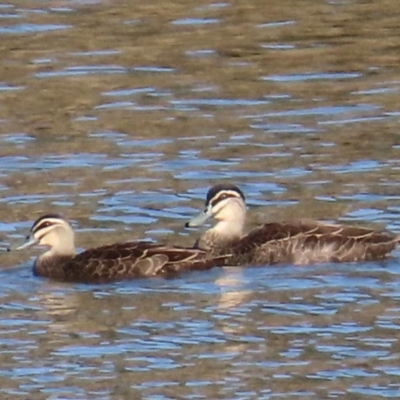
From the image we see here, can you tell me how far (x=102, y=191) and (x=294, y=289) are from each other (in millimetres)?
3586

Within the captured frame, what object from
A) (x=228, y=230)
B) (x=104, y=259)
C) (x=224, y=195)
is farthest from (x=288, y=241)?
(x=104, y=259)

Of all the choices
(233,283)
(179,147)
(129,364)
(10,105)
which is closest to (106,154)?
(179,147)

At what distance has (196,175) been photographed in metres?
18.5

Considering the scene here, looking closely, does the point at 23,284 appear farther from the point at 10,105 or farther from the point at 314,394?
the point at 10,105

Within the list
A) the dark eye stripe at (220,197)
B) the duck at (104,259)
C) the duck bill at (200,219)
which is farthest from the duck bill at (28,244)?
the dark eye stripe at (220,197)

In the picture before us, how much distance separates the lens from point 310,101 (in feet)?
70.0

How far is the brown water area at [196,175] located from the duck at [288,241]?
168mm

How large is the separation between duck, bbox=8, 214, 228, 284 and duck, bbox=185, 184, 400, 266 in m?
0.32

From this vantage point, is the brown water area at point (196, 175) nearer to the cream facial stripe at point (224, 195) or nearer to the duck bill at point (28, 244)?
the duck bill at point (28, 244)

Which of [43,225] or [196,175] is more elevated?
[196,175]

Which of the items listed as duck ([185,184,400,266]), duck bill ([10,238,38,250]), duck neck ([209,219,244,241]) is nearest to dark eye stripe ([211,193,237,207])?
duck ([185,184,400,266])

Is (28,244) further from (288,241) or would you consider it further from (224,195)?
(288,241)

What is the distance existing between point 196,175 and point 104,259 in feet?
9.71

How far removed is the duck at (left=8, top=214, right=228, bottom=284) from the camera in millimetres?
15602
